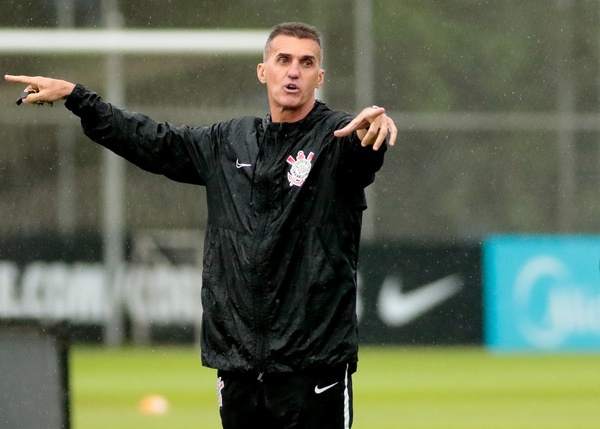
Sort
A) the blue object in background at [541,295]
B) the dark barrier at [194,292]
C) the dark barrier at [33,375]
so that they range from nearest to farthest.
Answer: the dark barrier at [33,375]
the blue object in background at [541,295]
the dark barrier at [194,292]

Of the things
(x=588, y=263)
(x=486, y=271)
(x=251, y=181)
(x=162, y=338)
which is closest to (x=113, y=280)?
(x=162, y=338)

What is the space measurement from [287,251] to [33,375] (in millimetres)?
2006

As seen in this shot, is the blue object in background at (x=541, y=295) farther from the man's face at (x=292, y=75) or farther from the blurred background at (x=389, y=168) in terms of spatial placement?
the man's face at (x=292, y=75)

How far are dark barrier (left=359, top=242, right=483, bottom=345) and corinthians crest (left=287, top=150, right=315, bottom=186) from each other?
1021cm

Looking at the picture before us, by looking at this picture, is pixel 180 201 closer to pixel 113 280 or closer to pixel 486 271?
pixel 113 280

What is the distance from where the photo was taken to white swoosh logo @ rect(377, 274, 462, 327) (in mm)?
14820

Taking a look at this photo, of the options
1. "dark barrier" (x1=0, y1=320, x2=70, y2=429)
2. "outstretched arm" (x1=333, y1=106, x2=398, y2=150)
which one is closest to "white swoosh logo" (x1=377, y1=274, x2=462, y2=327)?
"dark barrier" (x1=0, y1=320, x2=70, y2=429)

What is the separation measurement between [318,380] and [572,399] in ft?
24.4

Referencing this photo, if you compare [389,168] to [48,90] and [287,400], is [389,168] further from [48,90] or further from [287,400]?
[287,400]

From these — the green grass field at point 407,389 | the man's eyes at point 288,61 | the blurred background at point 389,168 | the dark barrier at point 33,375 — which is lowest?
the dark barrier at point 33,375

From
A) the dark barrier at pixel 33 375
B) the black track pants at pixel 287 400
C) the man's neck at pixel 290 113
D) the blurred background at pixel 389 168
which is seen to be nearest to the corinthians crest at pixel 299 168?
the man's neck at pixel 290 113

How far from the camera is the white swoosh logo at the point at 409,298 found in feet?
48.6

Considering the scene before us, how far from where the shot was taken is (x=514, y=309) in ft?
47.1

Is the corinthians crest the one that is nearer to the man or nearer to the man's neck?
the man
